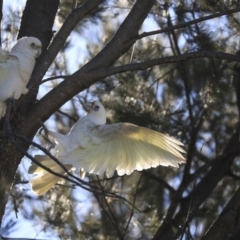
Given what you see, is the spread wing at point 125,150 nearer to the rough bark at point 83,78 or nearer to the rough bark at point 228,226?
the rough bark at point 228,226

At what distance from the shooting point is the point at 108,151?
10.9ft

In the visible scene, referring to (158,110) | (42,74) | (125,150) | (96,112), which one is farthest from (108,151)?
(158,110)

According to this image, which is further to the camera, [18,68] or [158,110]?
[158,110]

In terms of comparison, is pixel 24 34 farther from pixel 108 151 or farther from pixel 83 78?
pixel 108 151

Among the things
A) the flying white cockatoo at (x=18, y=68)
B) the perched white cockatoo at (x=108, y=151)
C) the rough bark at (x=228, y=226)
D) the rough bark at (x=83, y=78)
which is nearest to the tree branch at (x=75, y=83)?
the rough bark at (x=83, y=78)

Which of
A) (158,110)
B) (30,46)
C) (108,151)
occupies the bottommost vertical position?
(108,151)

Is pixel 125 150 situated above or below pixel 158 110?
below

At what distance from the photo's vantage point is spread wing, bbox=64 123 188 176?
318 centimetres

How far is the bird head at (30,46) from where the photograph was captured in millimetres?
2809

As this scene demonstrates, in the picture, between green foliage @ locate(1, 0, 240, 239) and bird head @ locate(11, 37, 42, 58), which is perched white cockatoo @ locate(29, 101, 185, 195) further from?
green foliage @ locate(1, 0, 240, 239)

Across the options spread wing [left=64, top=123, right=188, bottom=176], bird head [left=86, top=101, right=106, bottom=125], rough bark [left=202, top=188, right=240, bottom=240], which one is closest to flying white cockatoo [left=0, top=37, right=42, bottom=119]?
spread wing [left=64, top=123, right=188, bottom=176]

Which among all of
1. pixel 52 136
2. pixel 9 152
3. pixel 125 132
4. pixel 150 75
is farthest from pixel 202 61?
pixel 9 152

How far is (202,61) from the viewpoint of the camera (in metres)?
4.42

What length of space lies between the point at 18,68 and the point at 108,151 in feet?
2.32
